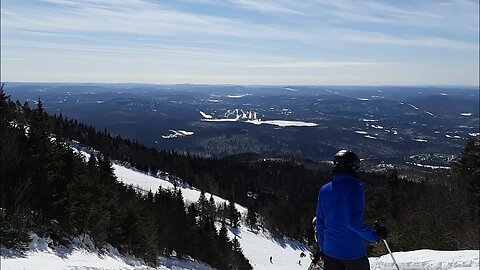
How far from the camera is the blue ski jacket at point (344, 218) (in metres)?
5.45

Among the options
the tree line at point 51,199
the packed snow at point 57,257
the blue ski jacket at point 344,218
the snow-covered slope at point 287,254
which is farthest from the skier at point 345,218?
the tree line at point 51,199

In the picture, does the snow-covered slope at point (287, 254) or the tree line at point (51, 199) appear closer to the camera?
the snow-covered slope at point (287, 254)

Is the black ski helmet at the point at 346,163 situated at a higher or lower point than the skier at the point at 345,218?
higher

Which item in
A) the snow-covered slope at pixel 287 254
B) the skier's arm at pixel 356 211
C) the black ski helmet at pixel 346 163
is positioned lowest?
the snow-covered slope at pixel 287 254

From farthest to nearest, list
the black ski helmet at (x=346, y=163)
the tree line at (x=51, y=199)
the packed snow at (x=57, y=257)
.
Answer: the tree line at (x=51, y=199) → the packed snow at (x=57, y=257) → the black ski helmet at (x=346, y=163)

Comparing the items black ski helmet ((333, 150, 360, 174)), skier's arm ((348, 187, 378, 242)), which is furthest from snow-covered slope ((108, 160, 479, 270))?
black ski helmet ((333, 150, 360, 174))

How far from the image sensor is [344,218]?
547 cm

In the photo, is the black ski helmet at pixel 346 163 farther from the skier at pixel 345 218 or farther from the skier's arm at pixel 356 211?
the skier's arm at pixel 356 211

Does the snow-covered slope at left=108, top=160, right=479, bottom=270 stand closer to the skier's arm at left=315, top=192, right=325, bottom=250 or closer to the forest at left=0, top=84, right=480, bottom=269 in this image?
the skier's arm at left=315, top=192, right=325, bottom=250

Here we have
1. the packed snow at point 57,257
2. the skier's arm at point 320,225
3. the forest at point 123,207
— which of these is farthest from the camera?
the forest at point 123,207

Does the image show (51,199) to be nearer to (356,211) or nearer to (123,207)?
(123,207)

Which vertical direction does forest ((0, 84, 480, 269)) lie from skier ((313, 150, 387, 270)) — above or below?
below

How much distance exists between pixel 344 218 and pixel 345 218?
0.06 feet

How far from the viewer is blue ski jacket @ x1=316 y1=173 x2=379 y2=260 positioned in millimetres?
5449
